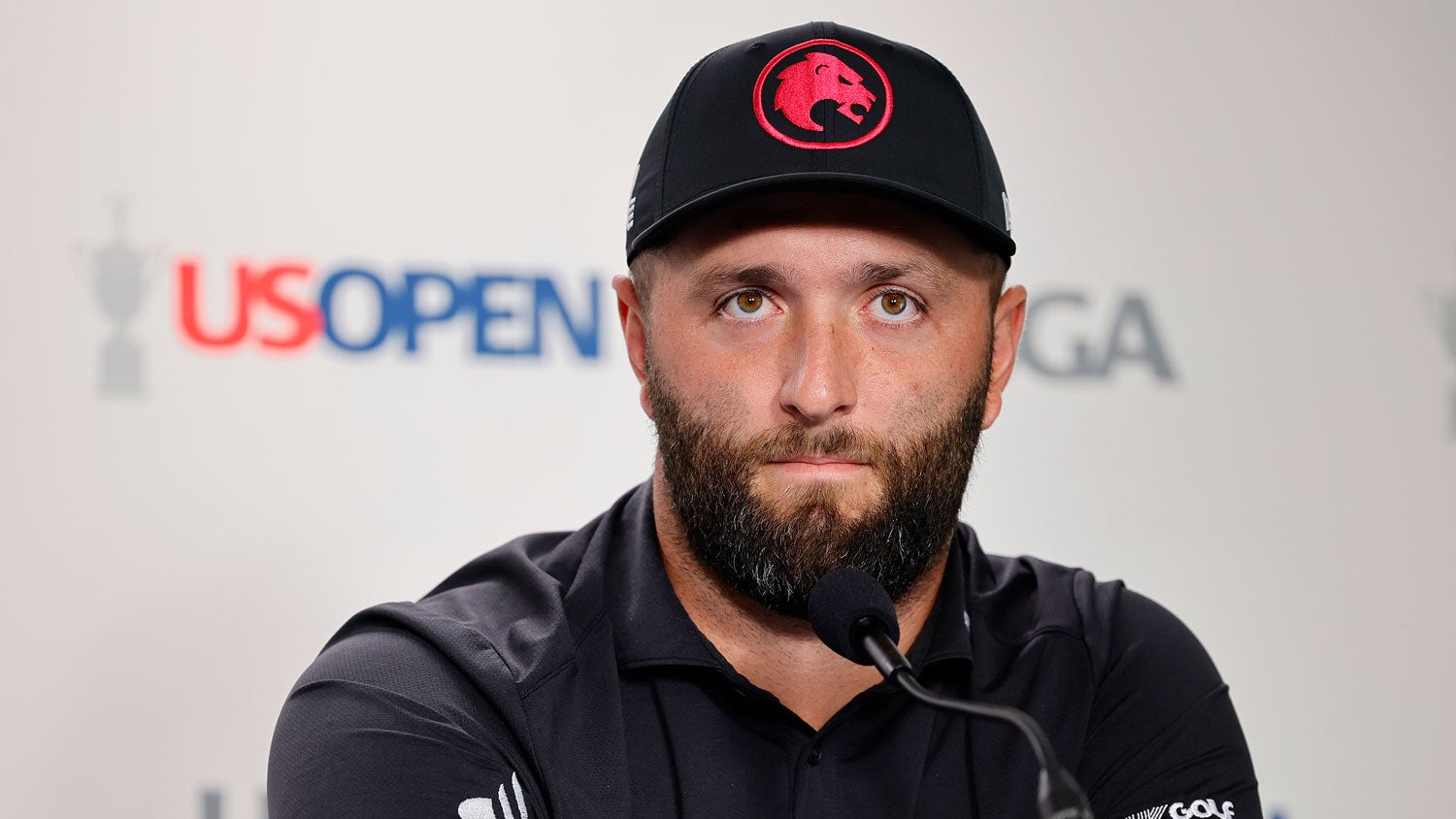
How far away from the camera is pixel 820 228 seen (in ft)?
4.17

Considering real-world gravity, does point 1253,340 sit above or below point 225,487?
above

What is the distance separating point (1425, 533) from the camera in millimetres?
2363

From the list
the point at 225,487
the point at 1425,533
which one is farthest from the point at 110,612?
the point at 1425,533

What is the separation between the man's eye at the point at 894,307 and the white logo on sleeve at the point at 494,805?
491mm

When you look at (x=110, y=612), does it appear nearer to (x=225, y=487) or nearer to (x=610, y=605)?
(x=225, y=487)

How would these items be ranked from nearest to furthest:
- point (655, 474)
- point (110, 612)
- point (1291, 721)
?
point (655, 474) → point (110, 612) → point (1291, 721)

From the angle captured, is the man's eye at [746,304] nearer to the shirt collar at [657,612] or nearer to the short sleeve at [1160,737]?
the shirt collar at [657,612]

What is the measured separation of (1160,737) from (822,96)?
65 centimetres

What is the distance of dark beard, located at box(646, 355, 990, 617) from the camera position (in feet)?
4.11

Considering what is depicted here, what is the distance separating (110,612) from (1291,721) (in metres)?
1.70

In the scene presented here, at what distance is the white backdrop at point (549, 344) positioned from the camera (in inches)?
75.8

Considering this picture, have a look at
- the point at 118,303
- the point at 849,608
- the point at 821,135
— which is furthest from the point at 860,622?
the point at 118,303

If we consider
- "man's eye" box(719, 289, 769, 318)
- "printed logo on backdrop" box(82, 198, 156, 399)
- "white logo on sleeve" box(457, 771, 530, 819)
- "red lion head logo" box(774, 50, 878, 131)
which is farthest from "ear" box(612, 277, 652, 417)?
"printed logo on backdrop" box(82, 198, 156, 399)

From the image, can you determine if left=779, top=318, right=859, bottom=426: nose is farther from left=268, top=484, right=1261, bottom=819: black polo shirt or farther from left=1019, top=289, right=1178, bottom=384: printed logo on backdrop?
left=1019, top=289, right=1178, bottom=384: printed logo on backdrop
